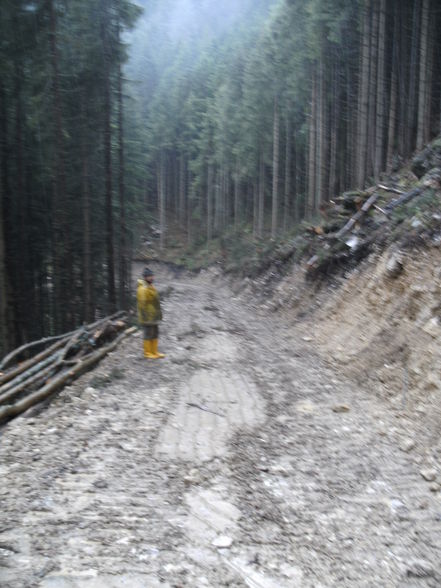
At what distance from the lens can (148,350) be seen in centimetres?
1045

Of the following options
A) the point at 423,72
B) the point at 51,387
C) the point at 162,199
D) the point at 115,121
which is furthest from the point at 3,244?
the point at 162,199

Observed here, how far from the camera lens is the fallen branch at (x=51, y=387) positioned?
7.04 metres

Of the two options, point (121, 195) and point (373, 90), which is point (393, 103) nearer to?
point (373, 90)

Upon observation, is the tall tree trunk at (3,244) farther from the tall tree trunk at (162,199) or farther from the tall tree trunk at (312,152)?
the tall tree trunk at (162,199)

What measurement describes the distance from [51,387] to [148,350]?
9.16ft

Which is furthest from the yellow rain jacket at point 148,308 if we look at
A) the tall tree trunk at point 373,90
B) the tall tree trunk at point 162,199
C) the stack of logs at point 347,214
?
the tall tree trunk at point 162,199

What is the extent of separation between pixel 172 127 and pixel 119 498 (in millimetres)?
47264

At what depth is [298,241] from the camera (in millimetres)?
18781

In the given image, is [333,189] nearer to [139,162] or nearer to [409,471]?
[139,162]

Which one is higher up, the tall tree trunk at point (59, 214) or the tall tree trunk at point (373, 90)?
the tall tree trunk at point (373, 90)

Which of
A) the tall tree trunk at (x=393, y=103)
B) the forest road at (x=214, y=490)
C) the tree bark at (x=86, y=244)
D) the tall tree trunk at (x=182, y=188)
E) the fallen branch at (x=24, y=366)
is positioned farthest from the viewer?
the tall tree trunk at (x=182, y=188)

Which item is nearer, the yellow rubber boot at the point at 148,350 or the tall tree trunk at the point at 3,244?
the yellow rubber boot at the point at 148,350

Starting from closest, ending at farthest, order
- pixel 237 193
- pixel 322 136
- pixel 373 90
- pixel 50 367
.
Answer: pixel 50 367
pixel 373 90
pixel 322 136
pixel 237 193

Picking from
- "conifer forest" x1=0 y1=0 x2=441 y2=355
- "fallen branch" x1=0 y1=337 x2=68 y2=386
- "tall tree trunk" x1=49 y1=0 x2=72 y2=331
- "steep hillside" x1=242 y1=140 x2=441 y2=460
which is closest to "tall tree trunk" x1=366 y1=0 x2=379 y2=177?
"conifer forest" x1=0 y1=0 x2=441 y2=355
